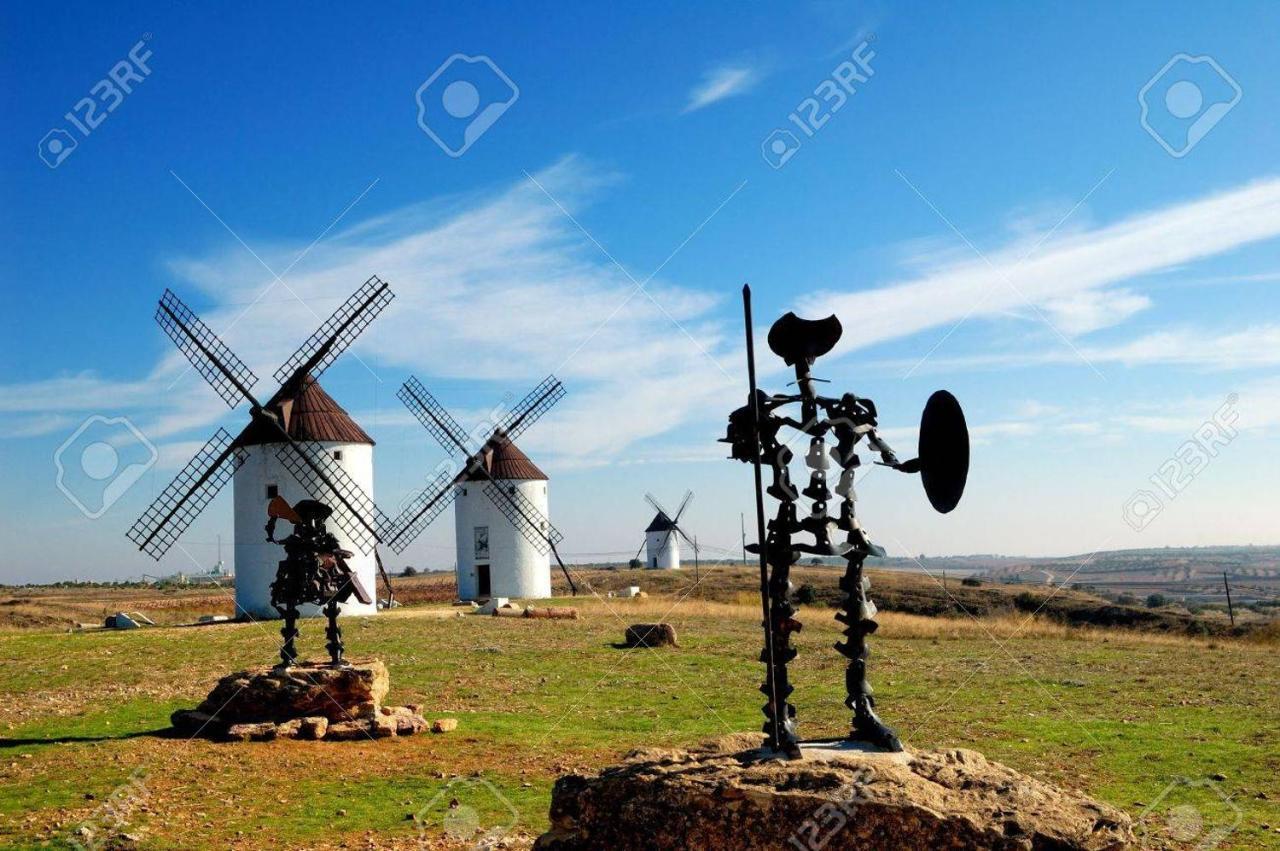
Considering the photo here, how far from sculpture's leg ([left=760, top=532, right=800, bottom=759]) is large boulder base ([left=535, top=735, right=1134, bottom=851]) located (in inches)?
11.4

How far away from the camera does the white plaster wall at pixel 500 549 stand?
2069 inches

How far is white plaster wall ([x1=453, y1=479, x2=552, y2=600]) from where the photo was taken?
172ft

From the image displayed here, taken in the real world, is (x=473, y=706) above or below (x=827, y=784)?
below

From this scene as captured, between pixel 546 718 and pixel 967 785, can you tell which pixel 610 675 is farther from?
A: pixel 967 785

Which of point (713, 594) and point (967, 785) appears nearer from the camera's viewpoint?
point (967, 785)

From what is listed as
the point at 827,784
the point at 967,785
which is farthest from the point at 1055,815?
the point at 827,784

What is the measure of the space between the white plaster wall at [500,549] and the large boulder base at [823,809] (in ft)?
148

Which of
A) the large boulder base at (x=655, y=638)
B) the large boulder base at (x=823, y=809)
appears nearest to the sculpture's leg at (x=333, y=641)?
the large boulder base at (x=823, y=809)

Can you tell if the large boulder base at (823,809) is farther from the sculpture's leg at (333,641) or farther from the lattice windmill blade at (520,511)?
the lattice windmill blade at (520,511)

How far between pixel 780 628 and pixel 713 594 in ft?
177

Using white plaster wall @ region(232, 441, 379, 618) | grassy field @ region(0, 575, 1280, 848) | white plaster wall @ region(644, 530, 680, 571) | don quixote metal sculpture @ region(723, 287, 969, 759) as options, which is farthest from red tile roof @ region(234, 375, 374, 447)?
white plaster wall @ region(644, 530, 680, 571)

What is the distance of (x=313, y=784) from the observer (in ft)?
45.4

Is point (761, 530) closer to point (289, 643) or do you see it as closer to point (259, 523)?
point (289, 643)

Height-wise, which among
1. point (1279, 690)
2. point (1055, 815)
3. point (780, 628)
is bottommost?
point (1279, 690)
